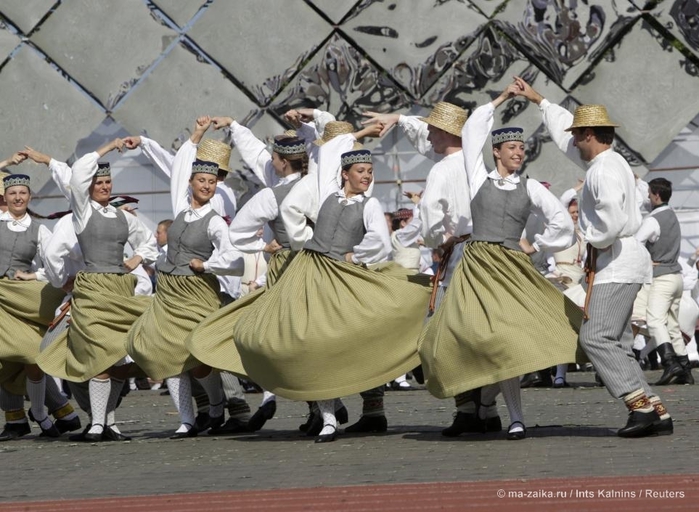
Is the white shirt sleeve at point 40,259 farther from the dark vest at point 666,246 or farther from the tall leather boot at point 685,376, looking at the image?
the tall leather boot at point 685,376

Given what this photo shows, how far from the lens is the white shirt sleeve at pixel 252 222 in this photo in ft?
30.3

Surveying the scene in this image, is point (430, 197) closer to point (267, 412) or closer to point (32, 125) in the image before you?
point (267, 412)

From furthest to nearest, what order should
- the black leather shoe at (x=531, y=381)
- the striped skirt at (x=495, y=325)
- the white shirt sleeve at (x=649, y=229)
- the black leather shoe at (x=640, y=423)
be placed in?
1. the black leather shoe at (x=531, y=381)
2. the white shirt sleeve at (x=649, y=229)
3. the striped skirt at (x=495, y=325)
4. the black leather shoe at (x=640, y=423)

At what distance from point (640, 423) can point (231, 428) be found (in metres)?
2.84

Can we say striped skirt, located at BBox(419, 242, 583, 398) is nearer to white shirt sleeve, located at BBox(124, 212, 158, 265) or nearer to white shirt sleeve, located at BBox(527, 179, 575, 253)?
white shirt sleeve, located at BBox(527, 179, 575, 253)

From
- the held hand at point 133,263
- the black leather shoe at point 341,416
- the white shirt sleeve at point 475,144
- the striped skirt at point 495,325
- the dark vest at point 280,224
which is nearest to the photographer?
the striped skirt at point 495,325

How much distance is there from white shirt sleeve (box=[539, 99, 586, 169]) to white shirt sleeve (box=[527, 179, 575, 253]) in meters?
0.28

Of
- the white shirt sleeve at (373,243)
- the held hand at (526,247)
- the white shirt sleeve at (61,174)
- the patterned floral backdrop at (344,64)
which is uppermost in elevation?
the patterned floral backdrop at (344,64)

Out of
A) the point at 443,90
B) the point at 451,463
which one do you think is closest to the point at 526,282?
the point at 451,463

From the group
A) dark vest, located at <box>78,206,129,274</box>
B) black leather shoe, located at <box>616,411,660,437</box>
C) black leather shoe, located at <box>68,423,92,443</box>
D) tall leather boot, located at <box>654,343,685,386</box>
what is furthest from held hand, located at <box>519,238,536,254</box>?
tall leather boot, located at <box>654,343,685,386</box>

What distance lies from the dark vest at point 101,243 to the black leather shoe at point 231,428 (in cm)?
116

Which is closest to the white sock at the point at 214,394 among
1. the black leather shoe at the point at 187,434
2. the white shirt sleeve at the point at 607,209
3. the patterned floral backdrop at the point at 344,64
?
the black leather shoe at the point at 187,434

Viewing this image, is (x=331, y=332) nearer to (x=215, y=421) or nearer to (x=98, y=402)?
(x=215, y=421)

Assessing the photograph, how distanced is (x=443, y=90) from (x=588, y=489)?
1094 centimetres
